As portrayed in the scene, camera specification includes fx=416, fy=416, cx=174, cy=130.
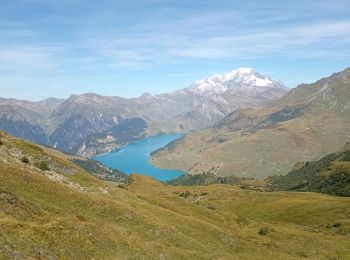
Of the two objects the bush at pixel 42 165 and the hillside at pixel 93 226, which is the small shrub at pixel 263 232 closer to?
the hillside at pixel 93 226

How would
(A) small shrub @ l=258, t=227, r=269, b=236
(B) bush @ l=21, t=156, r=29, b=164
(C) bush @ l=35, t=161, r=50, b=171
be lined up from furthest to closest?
(A) small shrub @ l=258, t=227, r=269, b=236 → (C) bush @ l=35, t=161, r=50, b=171 → (B) bush @ l=21, t=156, r=29, b=164

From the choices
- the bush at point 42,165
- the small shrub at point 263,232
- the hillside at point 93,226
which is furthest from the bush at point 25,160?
the small shrub at point 263,232

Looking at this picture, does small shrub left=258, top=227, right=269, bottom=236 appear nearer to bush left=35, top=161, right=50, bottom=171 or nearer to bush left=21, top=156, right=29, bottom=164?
bush left=35, top=161, right=50, bottom=171

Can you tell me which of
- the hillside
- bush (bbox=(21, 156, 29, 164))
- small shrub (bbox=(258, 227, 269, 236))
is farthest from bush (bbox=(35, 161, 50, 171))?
small shrub (bbox=(258, 227, 269, 236))

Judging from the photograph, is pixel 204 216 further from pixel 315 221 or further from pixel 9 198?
pixel 315 221

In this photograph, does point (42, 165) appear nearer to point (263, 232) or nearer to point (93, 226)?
point (93, 226)

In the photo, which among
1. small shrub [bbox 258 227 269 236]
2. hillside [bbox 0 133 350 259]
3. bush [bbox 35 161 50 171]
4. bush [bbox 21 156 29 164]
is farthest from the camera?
small shrub [bbox 258 227 269 236]

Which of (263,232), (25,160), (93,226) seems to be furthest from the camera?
(263,232)

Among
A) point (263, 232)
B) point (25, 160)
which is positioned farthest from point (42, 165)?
point (263, 232)

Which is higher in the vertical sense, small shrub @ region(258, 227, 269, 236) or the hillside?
the hillside

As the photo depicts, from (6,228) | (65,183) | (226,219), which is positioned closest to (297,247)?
(226,219)

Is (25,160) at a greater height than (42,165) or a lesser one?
greater

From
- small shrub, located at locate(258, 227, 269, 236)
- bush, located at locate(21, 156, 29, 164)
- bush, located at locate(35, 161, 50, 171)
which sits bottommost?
small shrub, located at locate(258, 227, 269, 236)

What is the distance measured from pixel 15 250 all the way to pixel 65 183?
1580 inches
